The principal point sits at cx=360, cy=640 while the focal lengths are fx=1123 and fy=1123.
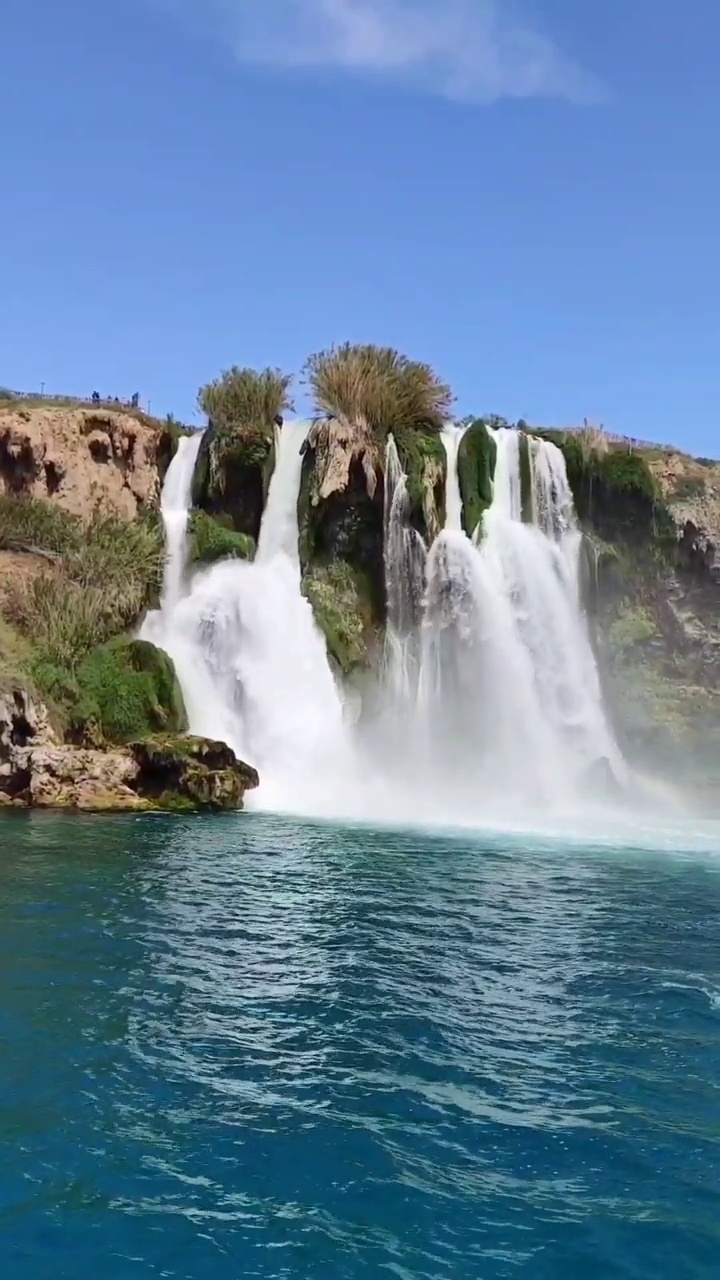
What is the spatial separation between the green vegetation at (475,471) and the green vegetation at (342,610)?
4022 mm

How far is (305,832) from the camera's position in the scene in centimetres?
2275

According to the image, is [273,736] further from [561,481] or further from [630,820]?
[561,481]

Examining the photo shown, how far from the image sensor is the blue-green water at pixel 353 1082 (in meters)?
6.67

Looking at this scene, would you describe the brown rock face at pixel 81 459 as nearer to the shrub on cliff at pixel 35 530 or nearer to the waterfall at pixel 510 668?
the shrub on cliff at pixel 35 530

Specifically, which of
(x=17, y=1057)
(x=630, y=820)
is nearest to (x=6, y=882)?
(x=17, y=1057)

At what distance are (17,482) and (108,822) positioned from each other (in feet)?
53.3

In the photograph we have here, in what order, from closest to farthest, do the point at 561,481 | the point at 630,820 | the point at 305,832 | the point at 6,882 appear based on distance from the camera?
the point at 6,882 < the point at 305,832 < the point at 630,820 < the point at 561,481

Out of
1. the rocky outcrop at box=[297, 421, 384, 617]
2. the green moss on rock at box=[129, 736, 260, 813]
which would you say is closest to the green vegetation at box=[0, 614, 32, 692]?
the green moss on rock at box=[129, 736, 260, 813]

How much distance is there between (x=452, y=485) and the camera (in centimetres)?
3631

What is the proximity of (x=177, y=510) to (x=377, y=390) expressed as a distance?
7528mm

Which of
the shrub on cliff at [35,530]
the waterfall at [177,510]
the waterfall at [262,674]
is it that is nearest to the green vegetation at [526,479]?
the waterfall at [262,674]

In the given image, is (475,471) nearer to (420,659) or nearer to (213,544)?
(420,659)

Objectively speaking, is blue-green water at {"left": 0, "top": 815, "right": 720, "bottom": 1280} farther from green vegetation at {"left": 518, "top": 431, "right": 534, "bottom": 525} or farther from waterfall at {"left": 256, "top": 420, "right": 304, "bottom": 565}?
green vegetation at {"left": 518, "top": 431, "right": 534, "bottom": 525}

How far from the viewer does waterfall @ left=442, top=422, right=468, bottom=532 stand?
35.8 metres
